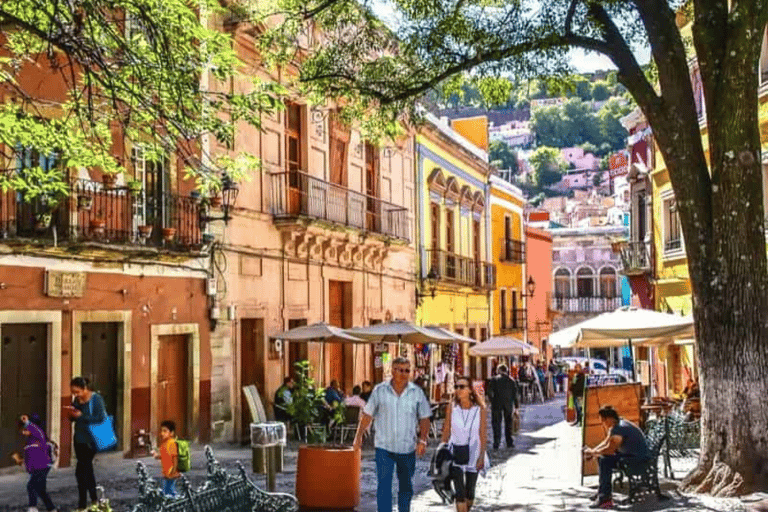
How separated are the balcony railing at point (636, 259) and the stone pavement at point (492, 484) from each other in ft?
33.5

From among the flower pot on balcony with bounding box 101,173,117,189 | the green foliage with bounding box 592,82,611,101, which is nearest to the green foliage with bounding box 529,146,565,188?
the green foliage with bounding box 592,82,611,101

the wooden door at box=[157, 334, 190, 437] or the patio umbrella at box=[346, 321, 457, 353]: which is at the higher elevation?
the patio umbrella at box=[346, 321, 457, 353]

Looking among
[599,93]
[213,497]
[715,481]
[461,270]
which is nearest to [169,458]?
[213,497]

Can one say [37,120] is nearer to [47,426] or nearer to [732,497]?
[47,426]

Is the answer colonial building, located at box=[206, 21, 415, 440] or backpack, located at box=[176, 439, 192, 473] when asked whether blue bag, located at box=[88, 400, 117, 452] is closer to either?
backpack, located at box=[176, 439, 192, 473]

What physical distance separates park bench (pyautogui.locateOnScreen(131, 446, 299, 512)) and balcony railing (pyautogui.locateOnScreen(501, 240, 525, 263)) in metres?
33.2

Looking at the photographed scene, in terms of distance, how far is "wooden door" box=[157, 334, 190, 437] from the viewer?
56.6 ft

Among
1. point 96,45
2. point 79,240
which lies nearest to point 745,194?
point 96,45

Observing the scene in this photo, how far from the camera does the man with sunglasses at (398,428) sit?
9.39m

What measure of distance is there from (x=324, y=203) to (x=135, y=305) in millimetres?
6688

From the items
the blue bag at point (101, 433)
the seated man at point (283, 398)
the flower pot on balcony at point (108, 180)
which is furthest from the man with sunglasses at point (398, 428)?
the seated man at point (283, 398)

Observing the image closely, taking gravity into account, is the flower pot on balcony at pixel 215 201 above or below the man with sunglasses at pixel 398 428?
above

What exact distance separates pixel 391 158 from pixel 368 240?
12.4ft

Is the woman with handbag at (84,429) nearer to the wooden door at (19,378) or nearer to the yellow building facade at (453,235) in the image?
the wooden door at (19,378)
